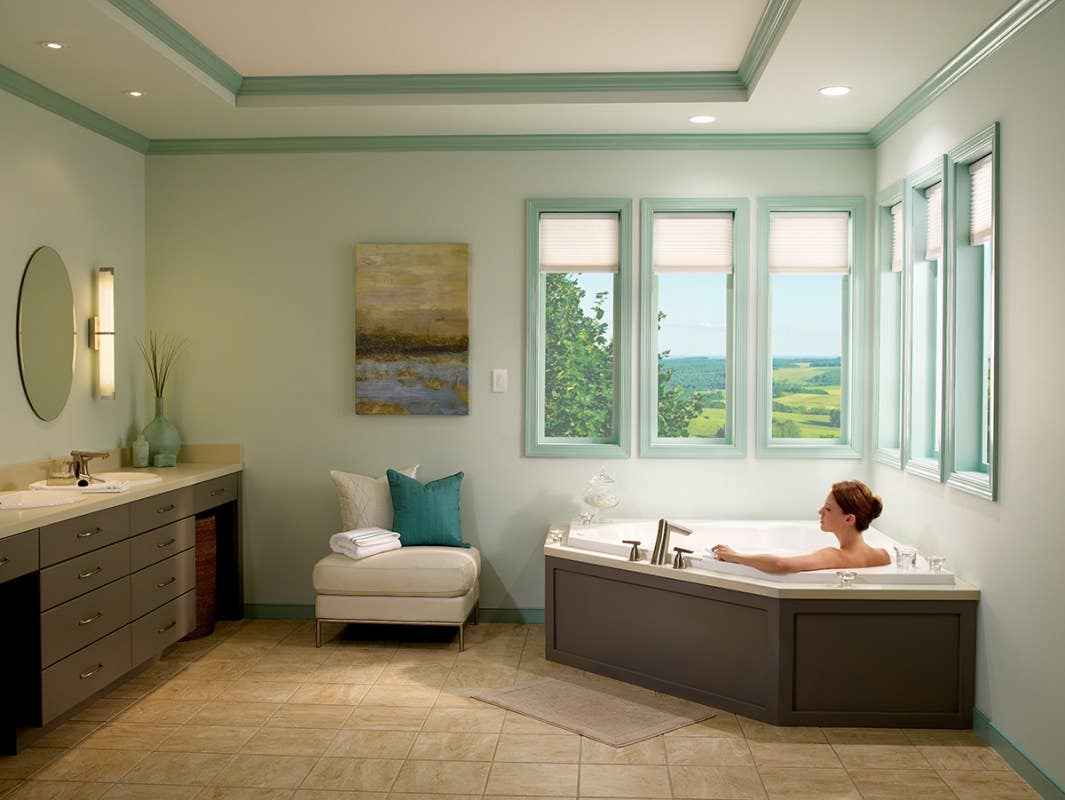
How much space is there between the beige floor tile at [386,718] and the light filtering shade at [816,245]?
2.83 meters

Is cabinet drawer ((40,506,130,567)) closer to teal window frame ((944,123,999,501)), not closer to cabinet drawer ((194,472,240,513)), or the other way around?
cabinet drawer ((194,472,240,513))

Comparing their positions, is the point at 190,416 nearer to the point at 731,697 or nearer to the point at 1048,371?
the point at 731,697

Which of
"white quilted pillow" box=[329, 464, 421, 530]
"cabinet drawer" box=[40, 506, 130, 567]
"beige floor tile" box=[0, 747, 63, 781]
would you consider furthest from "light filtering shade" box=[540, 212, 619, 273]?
"beige floor tile" box=[0, 747, 63, 781]

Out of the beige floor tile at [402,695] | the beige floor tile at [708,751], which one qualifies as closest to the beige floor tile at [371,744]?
the beige floor tile at [402,695]

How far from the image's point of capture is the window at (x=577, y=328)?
16.2 feet

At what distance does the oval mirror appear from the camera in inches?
159

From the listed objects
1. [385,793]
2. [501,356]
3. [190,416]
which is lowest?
[385,793]

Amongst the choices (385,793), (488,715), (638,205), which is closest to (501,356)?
(638,205)

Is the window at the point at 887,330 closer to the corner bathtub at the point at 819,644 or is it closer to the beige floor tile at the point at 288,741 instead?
the corner bathtub at the point at 819,644

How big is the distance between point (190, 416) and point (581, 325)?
214cm

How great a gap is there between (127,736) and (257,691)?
1.94 ft

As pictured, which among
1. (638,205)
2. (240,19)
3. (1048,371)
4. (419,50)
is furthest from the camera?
(638,205)

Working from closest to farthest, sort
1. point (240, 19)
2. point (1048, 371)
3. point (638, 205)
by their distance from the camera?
point (1048, 371), point (240, 19), point (638, 205)

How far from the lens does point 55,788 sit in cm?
304
